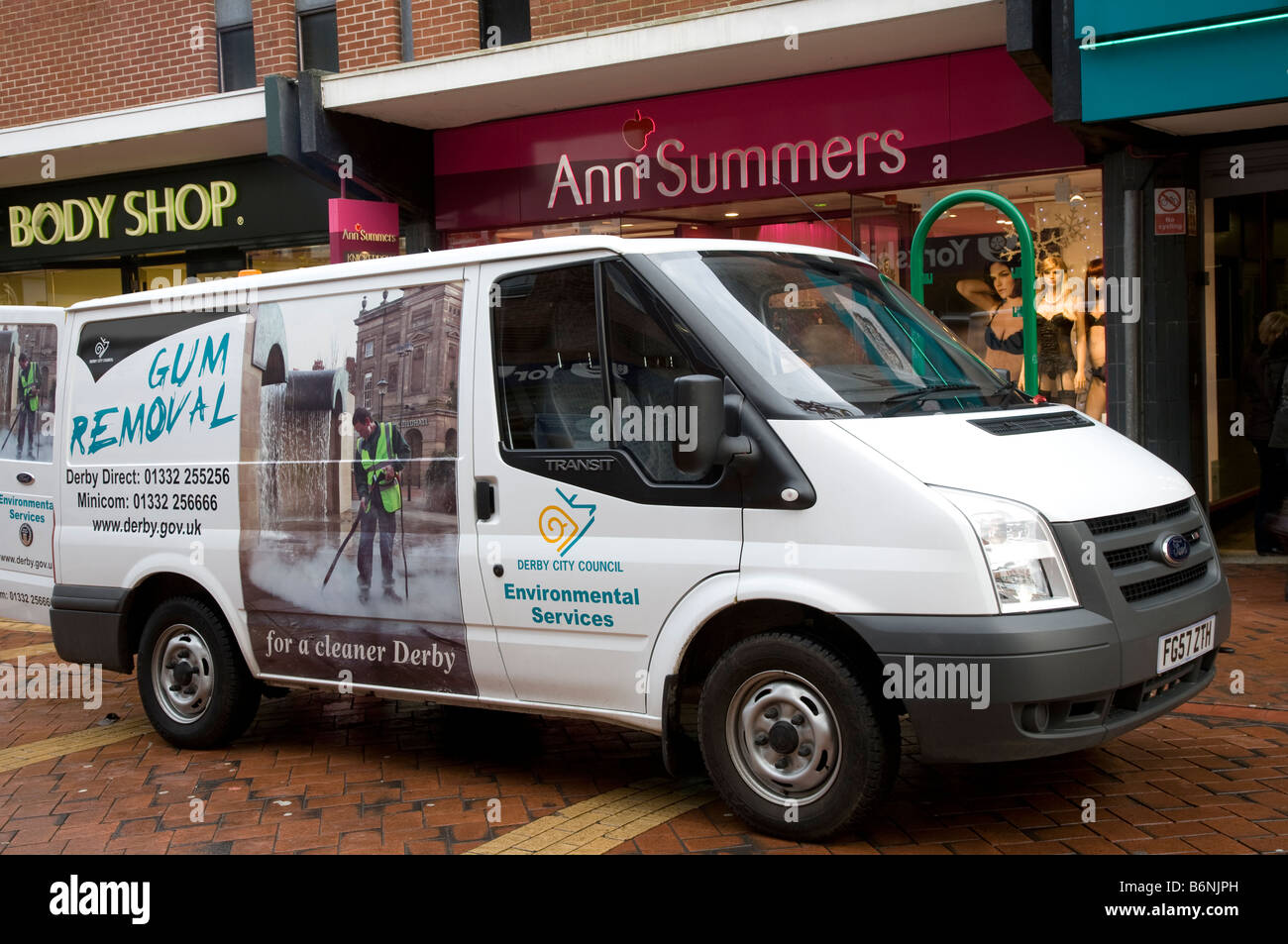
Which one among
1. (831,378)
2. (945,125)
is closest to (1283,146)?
(945,125)

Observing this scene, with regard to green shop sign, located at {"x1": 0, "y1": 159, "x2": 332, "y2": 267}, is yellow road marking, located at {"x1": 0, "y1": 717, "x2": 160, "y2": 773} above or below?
below

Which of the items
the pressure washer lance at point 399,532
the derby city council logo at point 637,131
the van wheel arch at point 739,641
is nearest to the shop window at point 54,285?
the derby city council logo at point 637,131

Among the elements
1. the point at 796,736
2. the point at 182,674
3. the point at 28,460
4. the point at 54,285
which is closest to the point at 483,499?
the point at 796,736

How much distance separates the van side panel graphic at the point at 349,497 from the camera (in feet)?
18.1

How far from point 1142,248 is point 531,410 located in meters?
6.85

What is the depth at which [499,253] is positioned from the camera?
540cm

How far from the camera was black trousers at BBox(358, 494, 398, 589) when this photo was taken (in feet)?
18.6

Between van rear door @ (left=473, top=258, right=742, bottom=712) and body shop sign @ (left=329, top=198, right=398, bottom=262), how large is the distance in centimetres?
795

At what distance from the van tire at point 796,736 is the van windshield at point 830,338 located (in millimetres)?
867

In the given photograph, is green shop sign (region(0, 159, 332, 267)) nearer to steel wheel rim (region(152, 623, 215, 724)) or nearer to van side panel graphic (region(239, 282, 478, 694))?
steel wheel rim (region(152, 623, 215, 724))

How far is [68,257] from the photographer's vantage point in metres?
16.6

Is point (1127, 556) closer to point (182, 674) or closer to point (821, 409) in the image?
point (821, 409)

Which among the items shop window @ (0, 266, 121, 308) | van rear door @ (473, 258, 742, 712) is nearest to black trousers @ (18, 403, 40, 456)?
van rear door @ (473, 258, 742, 712)

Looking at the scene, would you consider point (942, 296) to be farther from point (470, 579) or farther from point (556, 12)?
point (470, 579)
